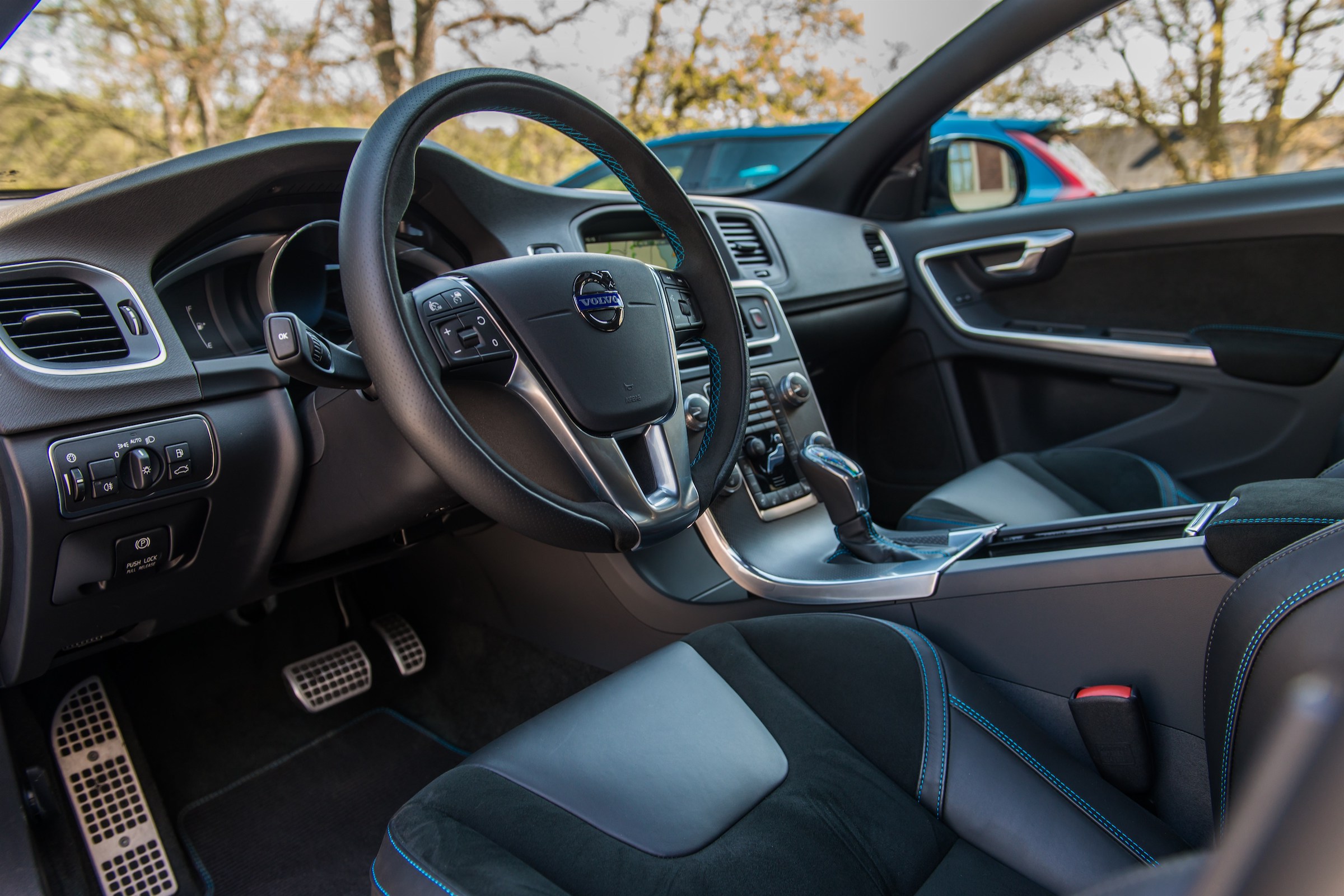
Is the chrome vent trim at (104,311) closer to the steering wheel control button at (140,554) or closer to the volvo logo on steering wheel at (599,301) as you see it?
the steering wheel control button at (140,554)

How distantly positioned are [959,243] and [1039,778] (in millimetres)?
1783

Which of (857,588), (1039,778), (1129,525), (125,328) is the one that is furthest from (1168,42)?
(125,328)

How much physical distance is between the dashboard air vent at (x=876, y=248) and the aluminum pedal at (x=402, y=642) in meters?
1.54

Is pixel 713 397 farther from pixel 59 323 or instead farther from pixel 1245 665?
pixel 59 323

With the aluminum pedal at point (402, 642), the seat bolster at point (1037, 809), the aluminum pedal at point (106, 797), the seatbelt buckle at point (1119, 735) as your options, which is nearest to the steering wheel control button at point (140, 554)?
the aluminum pedal at point (106, 797)

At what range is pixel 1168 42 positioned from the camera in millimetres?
2141

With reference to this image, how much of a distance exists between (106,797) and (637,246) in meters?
1.44

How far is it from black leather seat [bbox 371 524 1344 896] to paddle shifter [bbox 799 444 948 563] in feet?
1.01

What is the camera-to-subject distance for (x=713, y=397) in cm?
124

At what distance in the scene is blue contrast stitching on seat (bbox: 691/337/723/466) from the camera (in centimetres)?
120

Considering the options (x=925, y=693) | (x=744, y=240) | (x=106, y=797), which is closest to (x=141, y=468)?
(x=106, y=797)

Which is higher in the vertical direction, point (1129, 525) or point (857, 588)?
point (1129, 525)

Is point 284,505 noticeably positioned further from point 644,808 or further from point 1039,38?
point 1039,38

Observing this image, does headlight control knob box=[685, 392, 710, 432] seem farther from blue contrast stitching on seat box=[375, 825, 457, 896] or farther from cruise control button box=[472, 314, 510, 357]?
blue contrast stitching on seat box=[375, 825, 457, 896]
